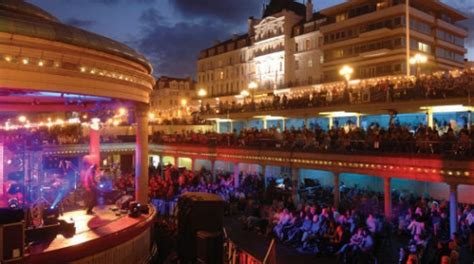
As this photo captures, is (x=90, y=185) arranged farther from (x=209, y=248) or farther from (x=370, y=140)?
(x=370, y=140)

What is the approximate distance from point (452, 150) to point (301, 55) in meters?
44.1

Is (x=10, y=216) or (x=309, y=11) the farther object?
(x=309, y=11)

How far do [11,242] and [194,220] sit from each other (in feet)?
13.3

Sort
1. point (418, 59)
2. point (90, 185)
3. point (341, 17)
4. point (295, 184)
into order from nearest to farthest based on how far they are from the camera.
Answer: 1. point (90, 185)
2. point (295, 184)
3. point (418, 59)
4. point (341, 17)

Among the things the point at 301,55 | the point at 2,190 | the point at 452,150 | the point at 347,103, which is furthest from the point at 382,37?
the point at 2,190

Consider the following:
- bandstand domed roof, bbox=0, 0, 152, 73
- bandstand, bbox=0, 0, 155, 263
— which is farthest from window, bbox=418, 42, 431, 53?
bandstand domed roof, bbox=0, 0, 152, 73

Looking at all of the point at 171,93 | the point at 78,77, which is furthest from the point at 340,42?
the point at 171,93

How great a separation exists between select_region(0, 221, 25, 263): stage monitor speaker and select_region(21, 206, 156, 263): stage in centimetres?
31

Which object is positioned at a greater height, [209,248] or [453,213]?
[209,248]

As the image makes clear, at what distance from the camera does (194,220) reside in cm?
1011

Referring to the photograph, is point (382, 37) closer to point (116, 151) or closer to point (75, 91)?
point (116, 151)

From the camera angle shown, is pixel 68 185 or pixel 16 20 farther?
pixel 68 185

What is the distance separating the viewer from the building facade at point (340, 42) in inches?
1873

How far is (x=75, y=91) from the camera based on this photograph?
8992 millimetres
